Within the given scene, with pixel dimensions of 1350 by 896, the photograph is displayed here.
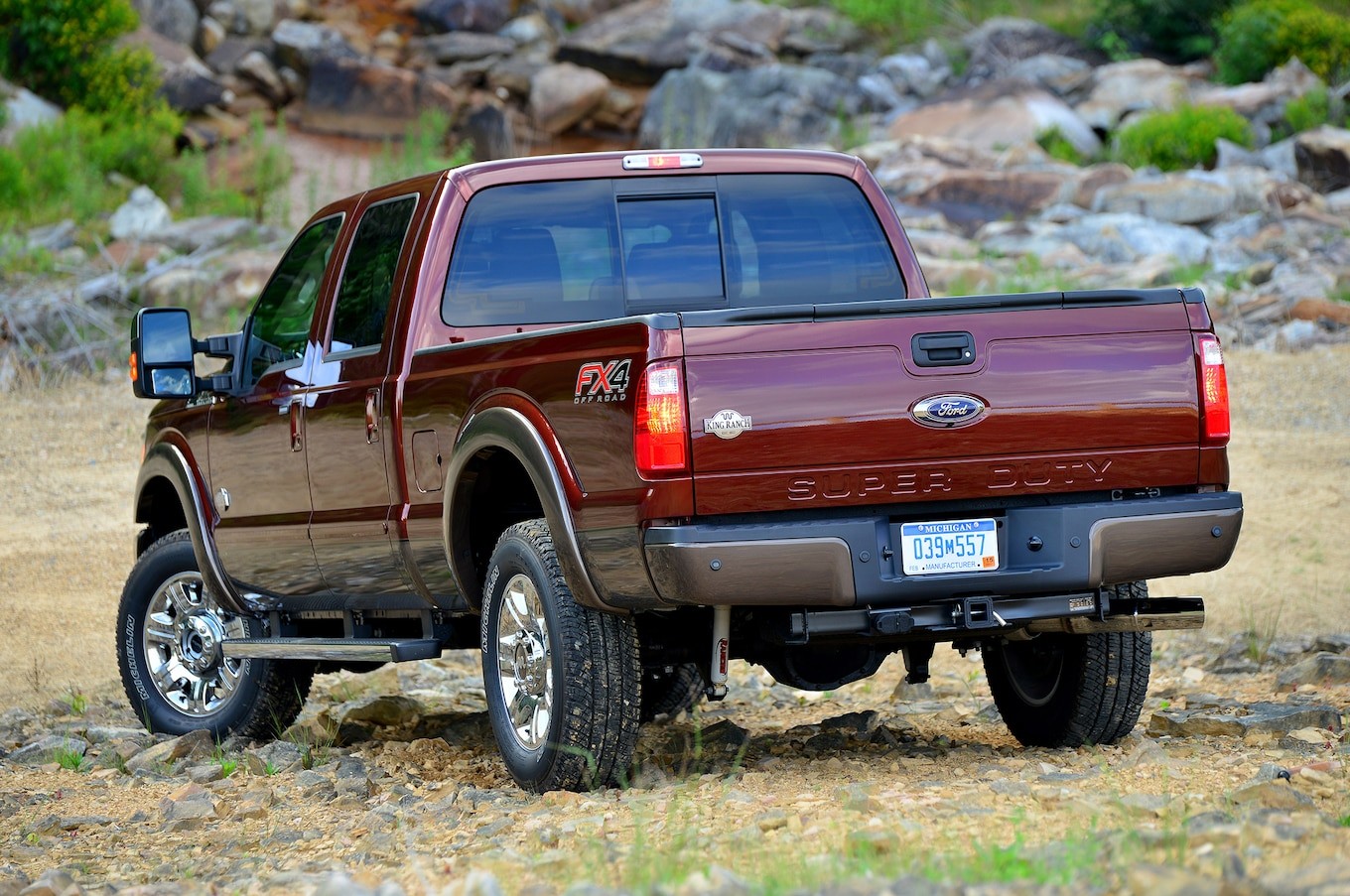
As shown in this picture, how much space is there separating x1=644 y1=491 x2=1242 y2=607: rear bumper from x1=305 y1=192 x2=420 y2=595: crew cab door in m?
1.75

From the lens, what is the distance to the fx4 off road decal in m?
4.80

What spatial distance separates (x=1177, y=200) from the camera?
69.4ft

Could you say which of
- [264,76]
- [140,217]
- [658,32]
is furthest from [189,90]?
[140,217]

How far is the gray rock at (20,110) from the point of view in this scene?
2447cm

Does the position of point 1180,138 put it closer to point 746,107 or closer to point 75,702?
point 746,107

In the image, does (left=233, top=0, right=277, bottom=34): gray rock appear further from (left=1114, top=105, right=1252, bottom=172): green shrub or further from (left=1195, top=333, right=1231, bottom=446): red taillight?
(left=1195, top=333, right=1231, bottom=446): red taillight

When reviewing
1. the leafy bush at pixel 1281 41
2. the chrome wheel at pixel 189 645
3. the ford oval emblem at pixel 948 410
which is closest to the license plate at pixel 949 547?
the ford oval emblem at pixel 948 410

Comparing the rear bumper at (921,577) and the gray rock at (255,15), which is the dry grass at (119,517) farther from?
the gray rock at (255,15)

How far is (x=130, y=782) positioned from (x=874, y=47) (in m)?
30.9

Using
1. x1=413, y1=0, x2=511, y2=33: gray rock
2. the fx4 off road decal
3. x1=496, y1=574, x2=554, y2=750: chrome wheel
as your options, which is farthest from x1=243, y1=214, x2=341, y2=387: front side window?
x1=413, y1=0, x2=511, y2=33: gray rock

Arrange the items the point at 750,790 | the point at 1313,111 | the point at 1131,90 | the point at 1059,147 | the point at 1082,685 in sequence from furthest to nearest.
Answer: the point at 1131,90 → the point at 1059,147 → the point at 1313,111 → the point at 1082,685 → the point at 750,790

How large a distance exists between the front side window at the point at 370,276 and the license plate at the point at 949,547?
7.48ft

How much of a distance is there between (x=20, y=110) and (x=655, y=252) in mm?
22398

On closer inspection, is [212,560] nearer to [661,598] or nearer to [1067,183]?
[661,598]
